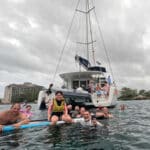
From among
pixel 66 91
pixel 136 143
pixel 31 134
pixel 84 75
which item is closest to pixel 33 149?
pixel 31 134

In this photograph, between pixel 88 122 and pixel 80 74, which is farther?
pixel 80 74

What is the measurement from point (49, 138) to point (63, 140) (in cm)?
55

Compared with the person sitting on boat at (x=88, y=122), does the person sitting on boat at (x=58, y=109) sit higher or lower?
higher

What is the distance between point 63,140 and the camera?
635 centimetres

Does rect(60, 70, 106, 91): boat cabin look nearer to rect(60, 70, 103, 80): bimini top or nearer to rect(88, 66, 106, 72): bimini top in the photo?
rect(60, 70, 103, 80): bimini top

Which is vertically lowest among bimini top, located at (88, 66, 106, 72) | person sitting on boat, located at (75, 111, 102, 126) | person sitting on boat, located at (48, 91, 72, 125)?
person sitting on boat, located at (75, 111, 102, 126)

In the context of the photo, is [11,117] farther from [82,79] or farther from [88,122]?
[82,79]

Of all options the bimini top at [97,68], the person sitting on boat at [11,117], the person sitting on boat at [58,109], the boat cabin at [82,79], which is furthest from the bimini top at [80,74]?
the person sitting on boat at [11,117]

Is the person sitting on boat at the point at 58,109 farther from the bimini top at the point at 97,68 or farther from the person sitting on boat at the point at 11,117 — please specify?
the bimini top at the point at 97,68

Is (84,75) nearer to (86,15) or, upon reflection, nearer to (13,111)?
(86,15)

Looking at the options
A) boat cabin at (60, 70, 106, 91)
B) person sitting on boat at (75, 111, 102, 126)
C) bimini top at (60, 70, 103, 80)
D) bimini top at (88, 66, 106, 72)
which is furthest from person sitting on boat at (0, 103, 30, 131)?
bimini top at (88, 66, 106, 72)

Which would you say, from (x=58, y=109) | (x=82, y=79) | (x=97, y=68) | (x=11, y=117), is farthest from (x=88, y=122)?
(x=97, y=68)

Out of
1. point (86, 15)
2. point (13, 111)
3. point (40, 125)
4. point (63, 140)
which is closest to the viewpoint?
point (63, 140)

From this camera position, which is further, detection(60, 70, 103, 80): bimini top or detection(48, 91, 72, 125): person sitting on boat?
detection(60, 70, 103, 80): bimini top
